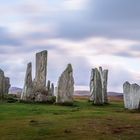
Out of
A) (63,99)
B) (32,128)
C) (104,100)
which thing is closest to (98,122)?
(32,128)

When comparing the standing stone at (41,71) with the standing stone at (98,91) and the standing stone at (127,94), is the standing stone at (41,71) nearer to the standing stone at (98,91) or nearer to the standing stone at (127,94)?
the standing stone at (98,91)

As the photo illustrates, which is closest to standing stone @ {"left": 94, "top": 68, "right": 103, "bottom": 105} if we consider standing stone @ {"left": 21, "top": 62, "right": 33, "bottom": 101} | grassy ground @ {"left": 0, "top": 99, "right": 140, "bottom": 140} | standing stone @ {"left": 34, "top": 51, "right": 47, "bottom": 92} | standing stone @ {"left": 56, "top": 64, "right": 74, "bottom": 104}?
standing stone @ {"left": 56, "top": 64, "right": 74, "bottom": 104}

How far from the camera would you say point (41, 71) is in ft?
181

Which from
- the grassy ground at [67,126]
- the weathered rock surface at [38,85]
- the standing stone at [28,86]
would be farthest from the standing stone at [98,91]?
the grassy ground at [67,126]

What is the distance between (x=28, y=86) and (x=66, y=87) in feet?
14.6

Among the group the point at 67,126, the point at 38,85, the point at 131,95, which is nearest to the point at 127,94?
the point at 131,95

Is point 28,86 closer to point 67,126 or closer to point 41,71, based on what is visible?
point 41,71

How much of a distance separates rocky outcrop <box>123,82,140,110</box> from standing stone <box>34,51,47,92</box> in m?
10.4

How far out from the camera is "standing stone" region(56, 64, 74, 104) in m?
50.0

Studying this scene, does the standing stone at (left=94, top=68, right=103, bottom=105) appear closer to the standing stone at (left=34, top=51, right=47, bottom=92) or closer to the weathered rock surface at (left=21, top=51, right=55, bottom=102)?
the weathered rock surface at (left=21, top=51, right=55, bottom=102)

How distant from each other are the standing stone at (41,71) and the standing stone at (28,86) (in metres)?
0.89

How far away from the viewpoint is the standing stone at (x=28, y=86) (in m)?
51.6

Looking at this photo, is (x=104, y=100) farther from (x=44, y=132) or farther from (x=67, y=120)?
(x=44, y=132)

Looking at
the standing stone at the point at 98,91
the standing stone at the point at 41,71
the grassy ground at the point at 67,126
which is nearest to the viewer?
the grassy ground at the point at 67,126
